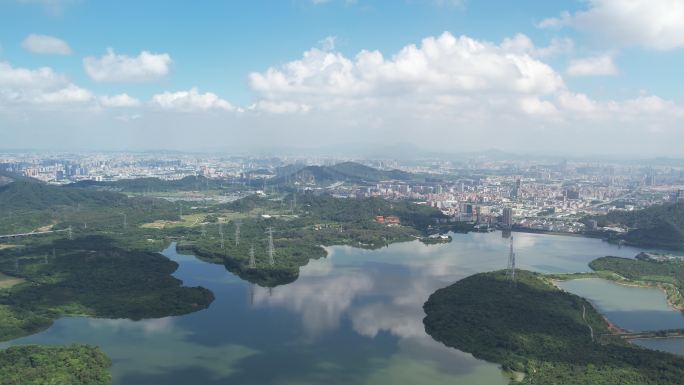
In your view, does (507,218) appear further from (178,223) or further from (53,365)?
(53,365)

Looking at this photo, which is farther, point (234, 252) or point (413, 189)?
point (413, 189)

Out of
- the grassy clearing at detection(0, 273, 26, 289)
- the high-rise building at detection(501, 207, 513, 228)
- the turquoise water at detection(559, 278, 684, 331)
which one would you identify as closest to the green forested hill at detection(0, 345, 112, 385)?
the grassy clearing at detection(0, 273, 26, 289)

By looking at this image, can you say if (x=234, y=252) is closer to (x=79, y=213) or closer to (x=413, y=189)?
(x=79, y=213)

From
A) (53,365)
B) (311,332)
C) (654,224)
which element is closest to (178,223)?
(311,332)

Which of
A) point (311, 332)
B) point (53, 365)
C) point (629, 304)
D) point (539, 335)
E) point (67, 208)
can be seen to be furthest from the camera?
point (67, 208)

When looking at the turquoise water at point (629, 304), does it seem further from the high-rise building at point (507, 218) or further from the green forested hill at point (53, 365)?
the high-rise building at point (507, 218)

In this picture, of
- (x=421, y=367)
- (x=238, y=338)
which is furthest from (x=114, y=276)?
(x=421, y=367)
